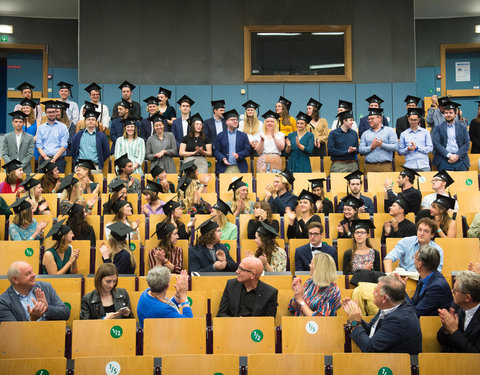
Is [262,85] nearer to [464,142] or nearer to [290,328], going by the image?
[464,142]

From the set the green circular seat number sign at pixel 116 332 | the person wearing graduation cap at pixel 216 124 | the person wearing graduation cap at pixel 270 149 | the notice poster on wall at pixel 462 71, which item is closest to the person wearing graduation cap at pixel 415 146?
the person wearing graduation cap at pixel 270 149

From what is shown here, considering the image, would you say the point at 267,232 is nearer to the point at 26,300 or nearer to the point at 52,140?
the point at 26,300

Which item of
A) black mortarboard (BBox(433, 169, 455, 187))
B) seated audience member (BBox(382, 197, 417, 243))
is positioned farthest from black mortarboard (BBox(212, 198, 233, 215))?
black mortarboard (BBox(433, 169, 455, 187))

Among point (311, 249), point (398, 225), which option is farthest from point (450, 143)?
point (311, 249)

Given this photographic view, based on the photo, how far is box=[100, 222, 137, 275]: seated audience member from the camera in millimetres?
6207

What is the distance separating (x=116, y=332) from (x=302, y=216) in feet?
10.6

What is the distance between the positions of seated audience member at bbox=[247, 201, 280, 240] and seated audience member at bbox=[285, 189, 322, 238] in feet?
0.53

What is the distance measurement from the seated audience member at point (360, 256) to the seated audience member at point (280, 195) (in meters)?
1.42

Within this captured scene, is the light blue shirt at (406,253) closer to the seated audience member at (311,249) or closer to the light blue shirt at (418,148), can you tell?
the seated audience member at (311,249)

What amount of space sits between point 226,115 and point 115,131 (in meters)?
1.74

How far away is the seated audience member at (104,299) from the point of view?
5008mm

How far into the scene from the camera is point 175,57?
13.2 meters

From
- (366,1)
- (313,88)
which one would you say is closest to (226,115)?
(313,88)

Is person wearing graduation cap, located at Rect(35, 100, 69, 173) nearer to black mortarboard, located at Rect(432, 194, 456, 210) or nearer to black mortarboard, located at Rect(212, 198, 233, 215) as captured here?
black mortarboard, located at Rect(212, 198, 233, 215)
